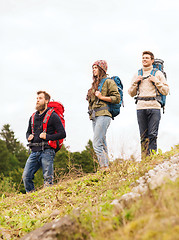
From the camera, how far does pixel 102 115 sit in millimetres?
6309

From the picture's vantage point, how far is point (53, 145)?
661 centimetres

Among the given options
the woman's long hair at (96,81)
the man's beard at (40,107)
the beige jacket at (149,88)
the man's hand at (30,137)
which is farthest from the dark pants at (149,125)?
the man's hand at (30,137)

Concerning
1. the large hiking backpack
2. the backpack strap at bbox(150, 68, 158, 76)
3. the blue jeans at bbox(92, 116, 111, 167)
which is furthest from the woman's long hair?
the backpack strap at bbox(150, 68, 158, 76)

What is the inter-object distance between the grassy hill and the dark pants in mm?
590

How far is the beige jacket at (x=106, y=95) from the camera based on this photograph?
635cm

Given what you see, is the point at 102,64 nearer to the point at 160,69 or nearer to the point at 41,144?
the point at 160,69

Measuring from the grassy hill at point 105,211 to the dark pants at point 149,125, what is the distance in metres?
0.59

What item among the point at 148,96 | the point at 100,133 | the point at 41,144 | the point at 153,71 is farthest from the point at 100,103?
the point at 41,144

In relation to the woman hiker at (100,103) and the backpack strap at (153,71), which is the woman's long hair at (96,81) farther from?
the backpack strap at (153,71)

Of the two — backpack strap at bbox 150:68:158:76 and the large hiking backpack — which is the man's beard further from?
backpack strap at bbox 150:68:158:76

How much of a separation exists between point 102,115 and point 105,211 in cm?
335

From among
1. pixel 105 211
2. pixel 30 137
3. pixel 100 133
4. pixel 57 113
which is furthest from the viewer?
pixel 57 113

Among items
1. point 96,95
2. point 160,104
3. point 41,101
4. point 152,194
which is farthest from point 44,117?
point 152,194

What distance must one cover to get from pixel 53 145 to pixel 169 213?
4.46 metres
